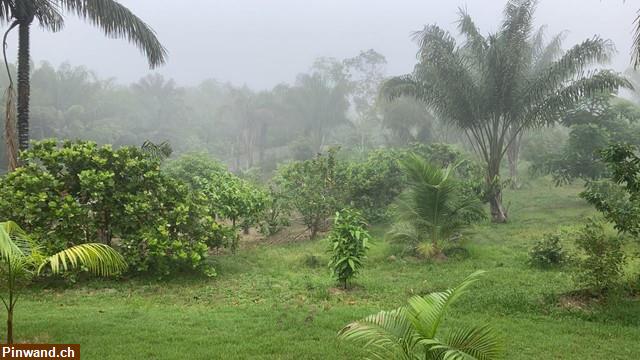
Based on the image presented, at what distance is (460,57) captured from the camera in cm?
1512

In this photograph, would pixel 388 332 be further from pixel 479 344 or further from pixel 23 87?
pixel 23 87

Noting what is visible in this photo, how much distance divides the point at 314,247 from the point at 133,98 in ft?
153

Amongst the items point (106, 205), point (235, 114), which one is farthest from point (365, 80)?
point (106, 205)

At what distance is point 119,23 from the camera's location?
413 inches

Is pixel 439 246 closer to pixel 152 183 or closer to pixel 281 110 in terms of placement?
pixel 152 183

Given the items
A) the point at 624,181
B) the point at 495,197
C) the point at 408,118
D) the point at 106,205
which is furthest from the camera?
the point at 408,118

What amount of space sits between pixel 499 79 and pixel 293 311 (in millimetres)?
10300

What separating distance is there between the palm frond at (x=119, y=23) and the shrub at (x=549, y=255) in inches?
368

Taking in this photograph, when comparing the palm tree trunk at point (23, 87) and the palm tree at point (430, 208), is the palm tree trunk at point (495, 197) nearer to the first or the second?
the palm tree at point (430, 208)

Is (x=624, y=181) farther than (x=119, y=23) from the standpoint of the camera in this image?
No

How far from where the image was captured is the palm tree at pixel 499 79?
45.5 ft

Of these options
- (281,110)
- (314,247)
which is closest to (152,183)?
(314,247)

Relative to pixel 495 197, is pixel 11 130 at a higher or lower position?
higher

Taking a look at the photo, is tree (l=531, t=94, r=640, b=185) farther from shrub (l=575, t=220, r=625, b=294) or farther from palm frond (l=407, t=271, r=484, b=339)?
palm frond (l=407, t=271, r=484, b=339)
